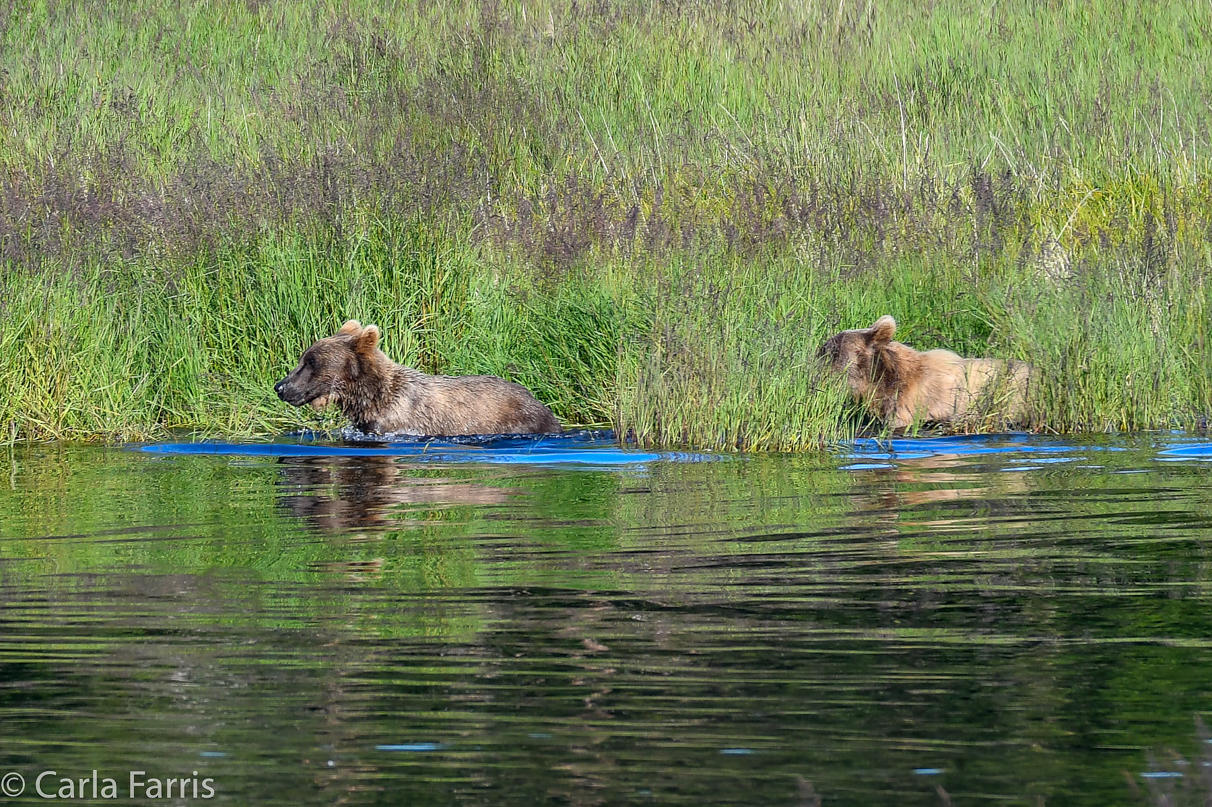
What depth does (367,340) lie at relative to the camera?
37.9 feet

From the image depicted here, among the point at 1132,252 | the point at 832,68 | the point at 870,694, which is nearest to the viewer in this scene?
the point at 870,694

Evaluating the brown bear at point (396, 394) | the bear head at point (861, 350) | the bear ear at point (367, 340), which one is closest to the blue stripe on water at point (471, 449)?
the brown bear at point (396, 394)

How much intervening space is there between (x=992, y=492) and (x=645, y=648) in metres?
3.95

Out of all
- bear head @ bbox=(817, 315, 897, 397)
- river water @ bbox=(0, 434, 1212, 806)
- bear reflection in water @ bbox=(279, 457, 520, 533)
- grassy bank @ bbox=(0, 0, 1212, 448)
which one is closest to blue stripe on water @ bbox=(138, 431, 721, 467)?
grassy bank @ bbox=(0, 0, 1212, 448)

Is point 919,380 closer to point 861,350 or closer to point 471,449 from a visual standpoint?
point 861,350

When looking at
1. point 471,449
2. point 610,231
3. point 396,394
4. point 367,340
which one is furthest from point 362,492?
point 610,231

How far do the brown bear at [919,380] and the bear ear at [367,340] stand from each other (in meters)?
2.82

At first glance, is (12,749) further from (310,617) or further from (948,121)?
(948,121)

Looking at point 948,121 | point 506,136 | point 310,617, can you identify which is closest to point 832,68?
point 948,121

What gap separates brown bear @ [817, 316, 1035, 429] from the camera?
11.5 metres

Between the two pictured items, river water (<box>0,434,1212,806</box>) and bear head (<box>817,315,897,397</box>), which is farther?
bear head (<box>817,315,897,397</box>)

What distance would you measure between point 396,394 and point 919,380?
133 inches

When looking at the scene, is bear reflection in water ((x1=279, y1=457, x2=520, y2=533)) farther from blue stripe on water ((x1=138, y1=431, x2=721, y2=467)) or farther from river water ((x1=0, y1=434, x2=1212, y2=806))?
blue stripe on water ((x1=138, y1=431, x2=721, y2=467))

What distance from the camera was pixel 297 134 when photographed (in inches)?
592
